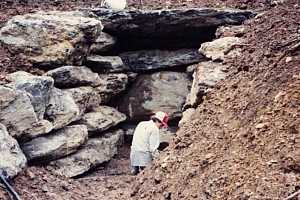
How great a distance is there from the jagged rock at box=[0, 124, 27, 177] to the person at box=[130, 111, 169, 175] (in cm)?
201

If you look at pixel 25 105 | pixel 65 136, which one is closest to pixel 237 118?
pixel 25 105

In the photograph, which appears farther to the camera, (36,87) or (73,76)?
(73,76)

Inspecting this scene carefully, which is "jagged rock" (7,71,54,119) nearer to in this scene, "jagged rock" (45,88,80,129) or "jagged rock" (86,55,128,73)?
"jagged rock" (45,88,80,129)

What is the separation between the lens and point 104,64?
1181 cm

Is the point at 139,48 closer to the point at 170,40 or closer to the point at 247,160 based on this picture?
the point at 170,40

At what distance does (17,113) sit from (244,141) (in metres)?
4.24

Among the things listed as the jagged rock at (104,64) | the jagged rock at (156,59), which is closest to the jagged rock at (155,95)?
the jagged rock at (156,59)

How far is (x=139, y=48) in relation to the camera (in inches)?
512

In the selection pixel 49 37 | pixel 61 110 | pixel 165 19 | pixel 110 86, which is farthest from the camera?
pixel 165 19

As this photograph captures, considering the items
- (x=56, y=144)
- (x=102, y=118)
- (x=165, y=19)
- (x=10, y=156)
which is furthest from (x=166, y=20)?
(x=10, y=156)

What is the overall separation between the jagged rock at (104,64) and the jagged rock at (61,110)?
188 cm

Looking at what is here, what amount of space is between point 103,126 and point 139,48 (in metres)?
2.78

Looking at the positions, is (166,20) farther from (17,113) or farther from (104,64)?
(17,113)

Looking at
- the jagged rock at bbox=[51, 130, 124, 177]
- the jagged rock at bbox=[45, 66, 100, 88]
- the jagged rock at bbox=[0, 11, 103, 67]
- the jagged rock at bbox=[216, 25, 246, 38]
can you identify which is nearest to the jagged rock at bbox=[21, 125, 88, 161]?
the jagged rock at bbox=[51, 130, 124, 177]
